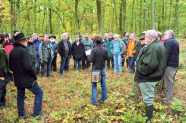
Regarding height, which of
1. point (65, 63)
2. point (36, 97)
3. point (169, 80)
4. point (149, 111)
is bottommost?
point (149, 111)

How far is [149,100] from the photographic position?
370 centimetres

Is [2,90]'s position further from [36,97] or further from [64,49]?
[64,49]

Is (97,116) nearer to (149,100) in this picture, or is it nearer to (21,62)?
(149,100)

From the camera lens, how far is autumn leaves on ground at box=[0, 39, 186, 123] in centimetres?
412

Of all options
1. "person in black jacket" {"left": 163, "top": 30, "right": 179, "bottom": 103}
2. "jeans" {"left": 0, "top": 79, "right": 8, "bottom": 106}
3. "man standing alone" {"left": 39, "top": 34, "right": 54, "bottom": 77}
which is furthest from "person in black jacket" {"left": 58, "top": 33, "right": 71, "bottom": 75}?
"person in black jacket" {"left": 163, "top": 30, "right": 179, "bottom": 103}

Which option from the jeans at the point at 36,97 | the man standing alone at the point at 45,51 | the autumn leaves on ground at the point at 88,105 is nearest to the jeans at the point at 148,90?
the autumn leaves on ground at the point at 88,105

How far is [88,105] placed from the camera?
4.59 meters

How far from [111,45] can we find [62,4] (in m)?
9.09

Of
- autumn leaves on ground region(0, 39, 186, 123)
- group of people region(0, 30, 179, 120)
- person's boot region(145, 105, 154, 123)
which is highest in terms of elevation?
group of people region(0, 30, 179, 120)

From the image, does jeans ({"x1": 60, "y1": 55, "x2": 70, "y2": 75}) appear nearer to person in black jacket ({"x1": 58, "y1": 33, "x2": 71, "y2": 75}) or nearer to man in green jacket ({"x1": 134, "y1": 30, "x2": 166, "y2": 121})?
person in black jacket ({"x1": 58, "y1": 33, "x2": 71, "y2": 75})

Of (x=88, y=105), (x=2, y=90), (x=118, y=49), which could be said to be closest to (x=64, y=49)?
(x=118, y=49)

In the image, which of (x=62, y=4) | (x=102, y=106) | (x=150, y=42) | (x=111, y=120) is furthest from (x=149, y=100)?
(x=62, y=4)

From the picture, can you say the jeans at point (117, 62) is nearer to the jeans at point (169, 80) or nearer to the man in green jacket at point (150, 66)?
the jeans at point (169, 80)

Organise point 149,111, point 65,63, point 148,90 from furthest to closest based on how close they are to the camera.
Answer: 1. point 65,63
2. point 149,111
3. point 148,90
